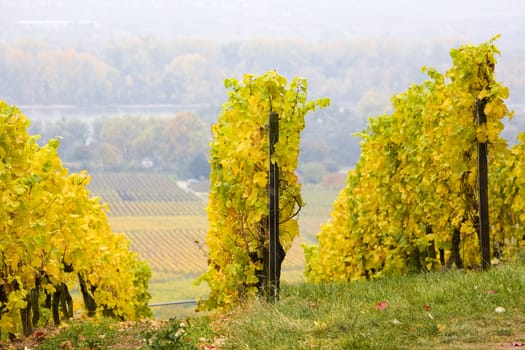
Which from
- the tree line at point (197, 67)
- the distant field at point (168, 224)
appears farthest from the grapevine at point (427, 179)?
the tree line at point (197, 67)

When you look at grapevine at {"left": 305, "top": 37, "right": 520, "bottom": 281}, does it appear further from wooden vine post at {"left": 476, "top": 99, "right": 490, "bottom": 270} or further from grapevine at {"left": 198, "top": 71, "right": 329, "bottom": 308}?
grapevine at {"left": 198, "top": 71, "right": 329, "bottom": 308}

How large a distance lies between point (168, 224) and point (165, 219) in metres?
1.87

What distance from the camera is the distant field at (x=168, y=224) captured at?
60.2m

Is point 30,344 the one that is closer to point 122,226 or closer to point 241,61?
point 122,226

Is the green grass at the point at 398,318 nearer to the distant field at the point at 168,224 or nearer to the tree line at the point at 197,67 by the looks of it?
the distant field at the point at 168,224

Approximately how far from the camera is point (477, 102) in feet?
26.6

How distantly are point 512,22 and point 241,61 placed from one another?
214ft

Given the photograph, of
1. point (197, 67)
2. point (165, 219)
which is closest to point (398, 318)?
point (165, 219)

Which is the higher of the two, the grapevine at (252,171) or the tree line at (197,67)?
the tree line at (197,67)

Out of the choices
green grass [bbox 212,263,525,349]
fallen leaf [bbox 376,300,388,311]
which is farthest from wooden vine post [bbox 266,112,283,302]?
fallen leaf [bbox 376,300,388,311]

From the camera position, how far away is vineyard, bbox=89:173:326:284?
2596 inches

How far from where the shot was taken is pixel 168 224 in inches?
3061

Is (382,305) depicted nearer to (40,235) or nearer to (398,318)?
(398,318)

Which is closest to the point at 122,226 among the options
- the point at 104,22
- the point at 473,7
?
the point at 104,22
